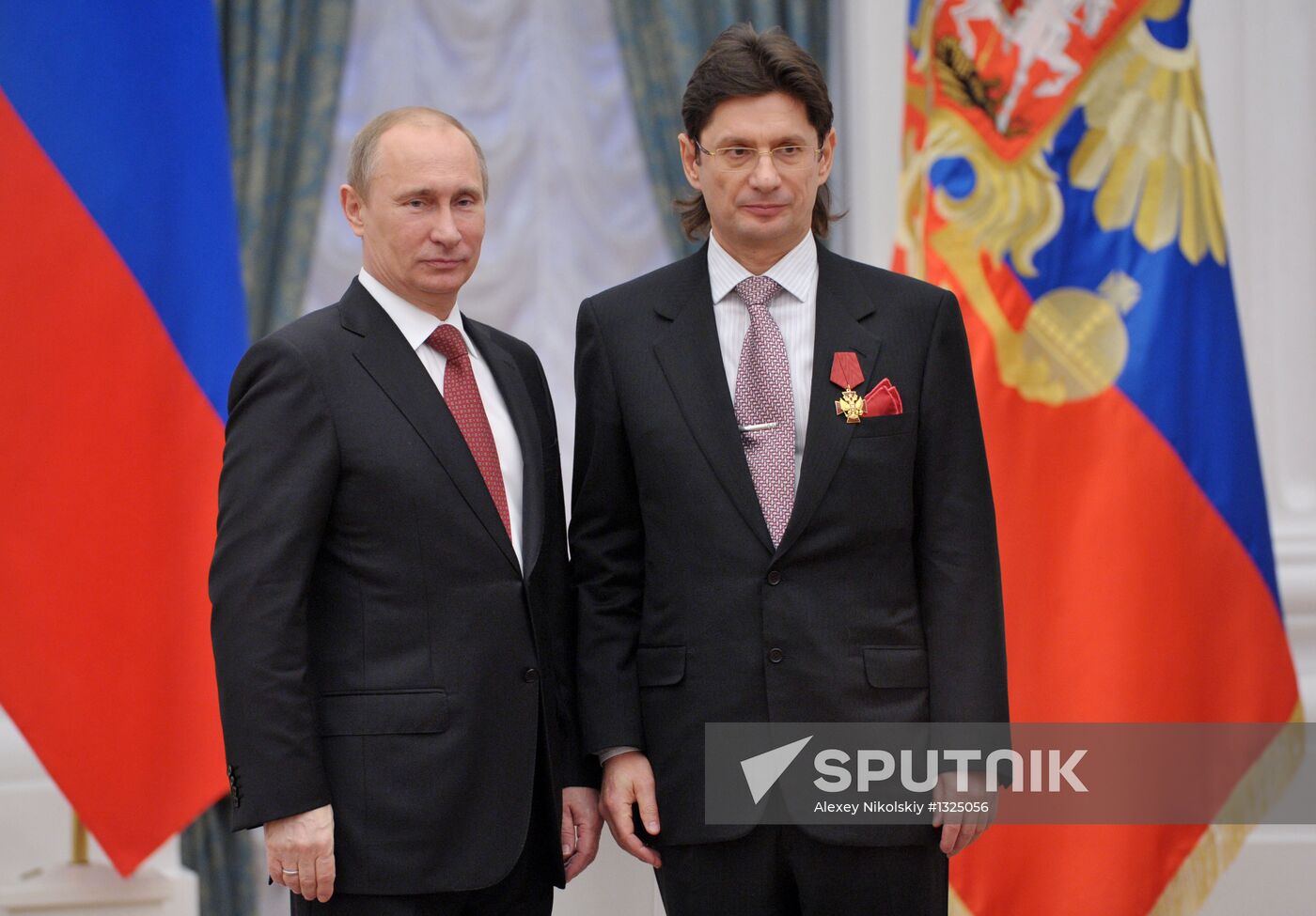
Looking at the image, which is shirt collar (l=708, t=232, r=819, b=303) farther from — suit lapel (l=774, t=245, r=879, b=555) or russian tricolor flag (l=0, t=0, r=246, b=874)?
russian tricolor flag (l=0, t=0, r=246, b=874)

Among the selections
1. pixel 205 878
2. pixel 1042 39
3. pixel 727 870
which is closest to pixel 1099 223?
pixel 1042 39

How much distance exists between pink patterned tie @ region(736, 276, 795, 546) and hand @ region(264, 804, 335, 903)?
2.32ft

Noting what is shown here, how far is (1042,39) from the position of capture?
9.24 feet

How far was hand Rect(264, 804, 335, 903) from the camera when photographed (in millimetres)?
1650

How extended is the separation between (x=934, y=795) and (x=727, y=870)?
307 mm

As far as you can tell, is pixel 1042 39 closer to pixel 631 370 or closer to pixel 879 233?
pixel 879 233

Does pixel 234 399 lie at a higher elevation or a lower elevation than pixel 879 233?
lower

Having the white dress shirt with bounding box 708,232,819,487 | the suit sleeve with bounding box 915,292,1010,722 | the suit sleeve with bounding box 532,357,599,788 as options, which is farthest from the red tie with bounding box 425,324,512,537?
the suit sleeve with bounding box 915,292,1010,722

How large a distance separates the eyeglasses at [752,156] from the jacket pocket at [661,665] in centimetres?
70

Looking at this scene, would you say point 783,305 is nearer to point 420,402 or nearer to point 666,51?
point 420,402

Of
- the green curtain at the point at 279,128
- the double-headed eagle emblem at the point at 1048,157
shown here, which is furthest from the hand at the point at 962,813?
the green curtain at the point at 279,128

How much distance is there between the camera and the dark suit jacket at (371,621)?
5.47ft

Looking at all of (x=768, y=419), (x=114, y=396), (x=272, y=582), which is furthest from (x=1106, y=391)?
(x=114, y=396)

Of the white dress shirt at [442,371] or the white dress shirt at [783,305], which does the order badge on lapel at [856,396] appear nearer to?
the white dress shirt at [783,305]
